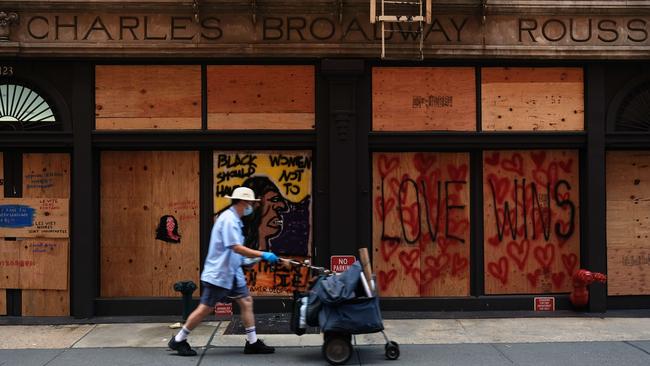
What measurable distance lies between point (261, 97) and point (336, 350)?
4.05 metres

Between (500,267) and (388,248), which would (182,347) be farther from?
(500,267)

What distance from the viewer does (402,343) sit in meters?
8.12

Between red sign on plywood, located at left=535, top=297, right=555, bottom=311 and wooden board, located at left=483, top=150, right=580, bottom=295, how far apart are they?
17cm

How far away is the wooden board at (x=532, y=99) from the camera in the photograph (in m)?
9.73

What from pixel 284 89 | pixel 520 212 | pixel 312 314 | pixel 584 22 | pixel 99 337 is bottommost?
pixel 99 337

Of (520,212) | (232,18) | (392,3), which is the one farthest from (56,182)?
(520,212)

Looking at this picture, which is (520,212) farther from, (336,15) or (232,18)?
(232,18)

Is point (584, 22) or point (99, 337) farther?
point (584, 22)

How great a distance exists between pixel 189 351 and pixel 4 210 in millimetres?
4011

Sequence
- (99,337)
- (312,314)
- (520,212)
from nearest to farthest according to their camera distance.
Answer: (312,314) < (99,337) < (520,212)

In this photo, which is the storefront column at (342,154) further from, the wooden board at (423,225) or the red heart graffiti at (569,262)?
the red heart graffiti at (569,262)

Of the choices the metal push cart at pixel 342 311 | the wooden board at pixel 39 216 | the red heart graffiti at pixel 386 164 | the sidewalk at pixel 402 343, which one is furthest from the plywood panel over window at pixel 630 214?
the wooden board at pixel 39 216

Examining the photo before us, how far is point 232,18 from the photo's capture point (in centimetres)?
948

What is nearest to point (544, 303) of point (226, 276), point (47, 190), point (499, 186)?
point (499, 186)
